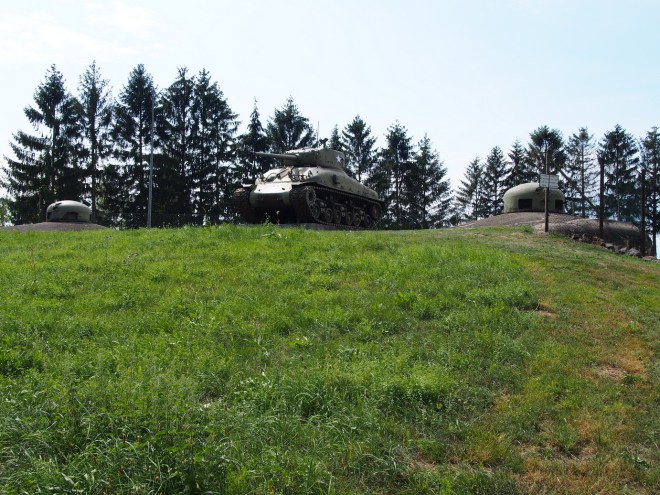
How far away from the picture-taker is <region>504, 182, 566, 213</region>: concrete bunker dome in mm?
25281

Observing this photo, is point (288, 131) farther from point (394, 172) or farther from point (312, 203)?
point (312, 203)

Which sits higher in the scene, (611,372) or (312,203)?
(312,203)

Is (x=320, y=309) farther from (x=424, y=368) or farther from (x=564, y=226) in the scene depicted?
(x=564, y=226)

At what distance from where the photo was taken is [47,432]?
155 inches

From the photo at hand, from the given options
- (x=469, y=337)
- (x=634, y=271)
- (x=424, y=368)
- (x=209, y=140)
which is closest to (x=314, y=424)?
(x=424, y=368)

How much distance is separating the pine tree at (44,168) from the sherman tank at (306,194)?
20.2 meters

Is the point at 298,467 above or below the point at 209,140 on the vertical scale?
below

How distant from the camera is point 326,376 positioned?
17.0ft

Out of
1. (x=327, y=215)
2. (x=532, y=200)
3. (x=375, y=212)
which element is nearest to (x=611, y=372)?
(x=327, y=215)

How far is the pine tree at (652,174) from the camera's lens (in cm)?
4365

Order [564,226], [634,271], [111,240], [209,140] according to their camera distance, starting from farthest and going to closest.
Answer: [209,140] < [564,226] < [111,240] < [634,271]

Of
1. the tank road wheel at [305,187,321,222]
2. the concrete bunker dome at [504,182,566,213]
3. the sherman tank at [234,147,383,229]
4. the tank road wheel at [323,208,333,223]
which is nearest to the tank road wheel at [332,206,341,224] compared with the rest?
the sherman tank at [234,147,383,229]

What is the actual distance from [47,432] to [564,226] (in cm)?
1681

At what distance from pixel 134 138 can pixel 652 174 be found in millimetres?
37712
